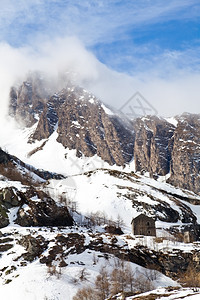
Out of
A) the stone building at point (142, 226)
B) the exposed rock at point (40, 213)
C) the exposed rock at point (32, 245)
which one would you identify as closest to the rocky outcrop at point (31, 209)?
the exposed rock at point (40, 213)

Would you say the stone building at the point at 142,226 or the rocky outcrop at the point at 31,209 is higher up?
the rocky outcrop at the point at 31,209

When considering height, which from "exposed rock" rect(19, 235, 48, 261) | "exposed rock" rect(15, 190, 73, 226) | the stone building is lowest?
"exposed rock" rect(19, 235, 48, 261)

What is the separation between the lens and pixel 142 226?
3944 inches

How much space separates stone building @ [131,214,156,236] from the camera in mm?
99750

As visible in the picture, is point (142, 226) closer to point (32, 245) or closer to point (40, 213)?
point (40, 213)

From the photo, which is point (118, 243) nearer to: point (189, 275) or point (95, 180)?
point (189, 275)

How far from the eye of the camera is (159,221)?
13388cm

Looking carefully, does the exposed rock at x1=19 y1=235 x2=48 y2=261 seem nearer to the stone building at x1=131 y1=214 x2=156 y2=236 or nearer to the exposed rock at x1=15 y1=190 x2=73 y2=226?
the exposed rock at x1=15 y1=190 x2=73 y2=226

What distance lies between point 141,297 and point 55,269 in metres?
28.2

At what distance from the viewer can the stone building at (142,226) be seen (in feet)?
327

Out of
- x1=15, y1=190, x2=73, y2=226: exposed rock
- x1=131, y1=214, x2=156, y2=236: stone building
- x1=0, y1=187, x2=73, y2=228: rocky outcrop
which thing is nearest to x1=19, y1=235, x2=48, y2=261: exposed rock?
x1=0, y1=187, x2=73, y2=228: rocky outcrop

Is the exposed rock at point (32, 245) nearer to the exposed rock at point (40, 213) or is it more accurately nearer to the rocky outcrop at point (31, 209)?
the rocky outcrop at point (31, 209)

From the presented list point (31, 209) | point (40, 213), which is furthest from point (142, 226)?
point (31, 209)

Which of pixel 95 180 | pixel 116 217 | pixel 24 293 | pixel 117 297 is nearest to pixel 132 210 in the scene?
pixel 116 217
